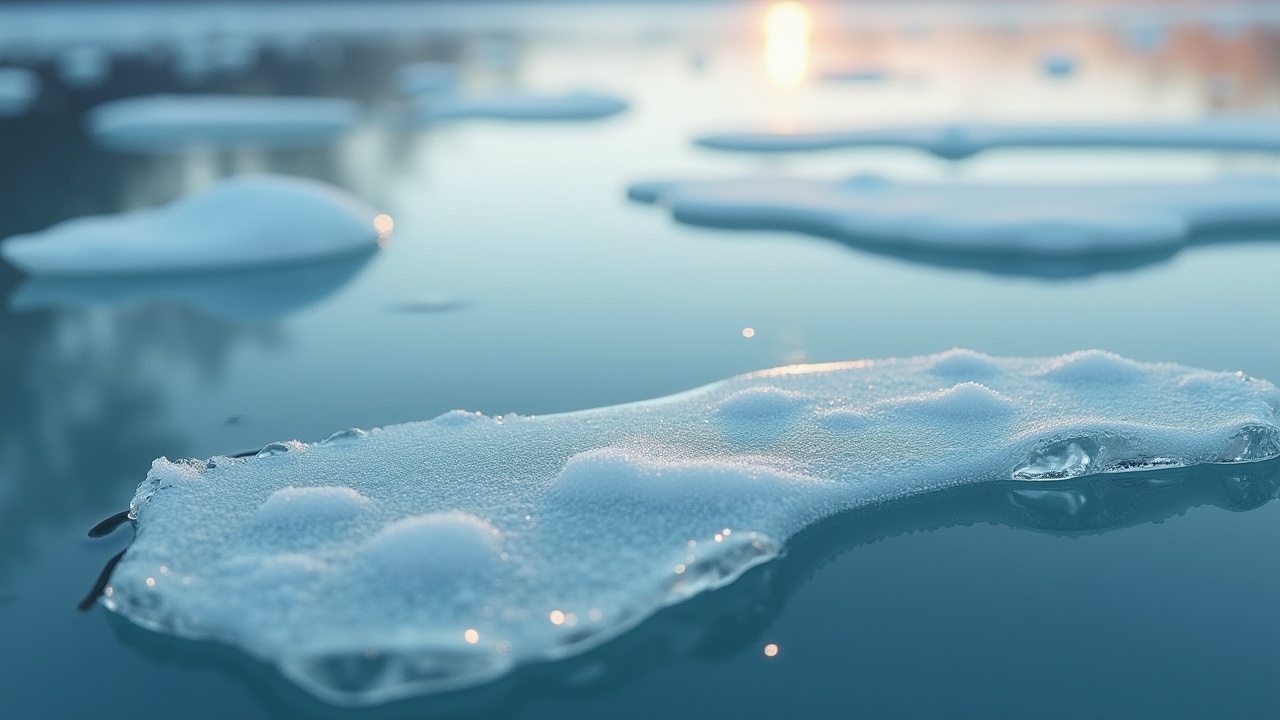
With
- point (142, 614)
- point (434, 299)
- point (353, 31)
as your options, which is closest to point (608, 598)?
point (142, 614)

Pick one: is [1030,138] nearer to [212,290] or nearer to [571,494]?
[212,290]

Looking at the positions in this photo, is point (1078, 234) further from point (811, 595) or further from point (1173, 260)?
point (811, 595)

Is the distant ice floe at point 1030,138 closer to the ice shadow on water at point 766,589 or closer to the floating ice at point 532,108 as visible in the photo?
the floating ice at point 532,108

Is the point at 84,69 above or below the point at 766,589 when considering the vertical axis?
above

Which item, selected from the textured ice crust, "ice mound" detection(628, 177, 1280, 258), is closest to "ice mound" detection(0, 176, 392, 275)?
"ice mound" detection(628, 177, 1280, 258)

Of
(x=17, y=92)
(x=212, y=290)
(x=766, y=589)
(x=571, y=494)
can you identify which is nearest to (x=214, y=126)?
(x=17, y=92)

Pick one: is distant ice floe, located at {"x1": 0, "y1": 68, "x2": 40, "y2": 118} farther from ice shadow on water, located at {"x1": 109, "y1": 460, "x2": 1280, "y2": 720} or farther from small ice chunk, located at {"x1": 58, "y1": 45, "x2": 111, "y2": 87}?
ice shadow on water, located at {"x1": 109, "y1": 460, "x2": 1280, "y2": 720}
